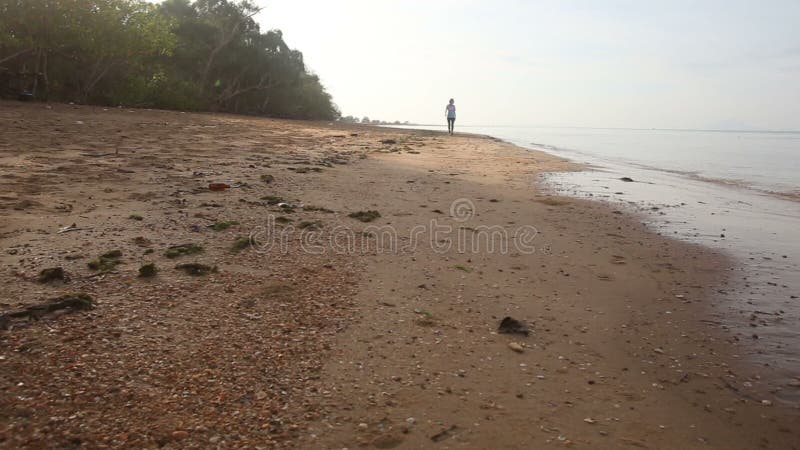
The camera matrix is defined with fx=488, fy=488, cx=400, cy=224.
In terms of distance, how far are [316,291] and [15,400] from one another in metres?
1.73

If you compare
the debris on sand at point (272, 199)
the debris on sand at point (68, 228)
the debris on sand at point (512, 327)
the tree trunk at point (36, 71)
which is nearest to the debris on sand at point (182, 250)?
the debris on sand at point (68, 228)

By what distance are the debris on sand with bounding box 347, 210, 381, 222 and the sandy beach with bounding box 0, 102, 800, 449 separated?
6 cm

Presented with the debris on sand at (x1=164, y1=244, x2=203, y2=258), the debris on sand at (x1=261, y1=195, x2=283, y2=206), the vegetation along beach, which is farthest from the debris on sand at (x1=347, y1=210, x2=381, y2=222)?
the debris on sand at (x1=164, y1=244, x2=203, y2=258)

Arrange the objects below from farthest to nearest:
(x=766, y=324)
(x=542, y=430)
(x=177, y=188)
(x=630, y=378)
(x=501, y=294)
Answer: (x=177, y=188)
(x=501, y=294)
(x=766, y=324)
(x=630, y=378)
(x=542, y=430)

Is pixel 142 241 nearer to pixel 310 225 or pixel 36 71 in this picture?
pixel 310 225

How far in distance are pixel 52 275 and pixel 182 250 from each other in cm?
86

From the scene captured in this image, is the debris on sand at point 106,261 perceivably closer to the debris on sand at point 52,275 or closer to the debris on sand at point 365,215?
the debris on sand at point 52,275

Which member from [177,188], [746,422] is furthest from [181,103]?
[746,422]

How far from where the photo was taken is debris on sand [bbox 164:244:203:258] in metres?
3.57

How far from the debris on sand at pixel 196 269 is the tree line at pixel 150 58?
14463 millimetres

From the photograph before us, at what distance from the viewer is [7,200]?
435cm

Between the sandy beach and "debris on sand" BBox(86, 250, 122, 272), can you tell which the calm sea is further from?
"debris on sand" BBox(86, 250, 122, 272)

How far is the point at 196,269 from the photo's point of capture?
3.39 metres

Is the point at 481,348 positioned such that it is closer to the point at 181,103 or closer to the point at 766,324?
the point at 766,324
